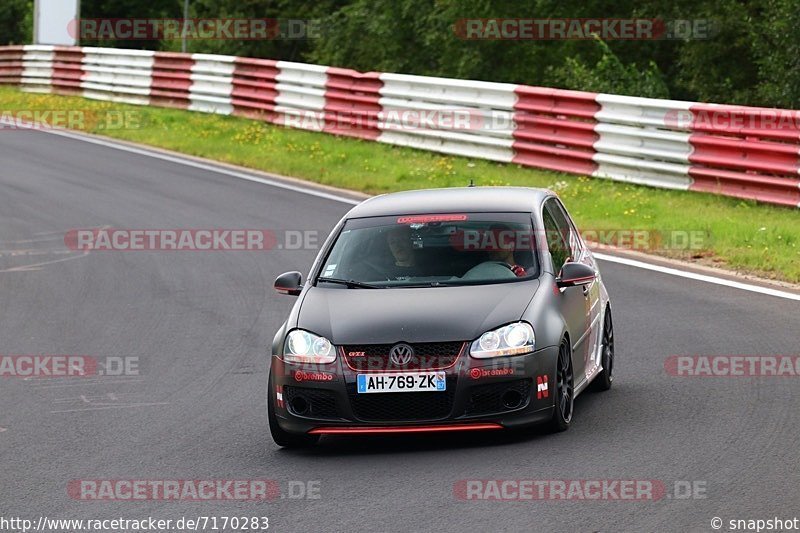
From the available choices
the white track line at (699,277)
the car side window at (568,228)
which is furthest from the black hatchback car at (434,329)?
the white track line at (699,277)

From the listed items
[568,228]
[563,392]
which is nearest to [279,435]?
[563,392]

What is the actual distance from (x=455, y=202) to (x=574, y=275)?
3.69ft

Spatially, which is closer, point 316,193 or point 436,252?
point 436,252

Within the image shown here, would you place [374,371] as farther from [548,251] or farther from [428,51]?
[428,51]

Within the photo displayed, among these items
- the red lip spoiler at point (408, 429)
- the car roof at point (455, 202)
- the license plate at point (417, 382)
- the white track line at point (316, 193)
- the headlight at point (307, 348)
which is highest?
the car roof at point (455, 202)

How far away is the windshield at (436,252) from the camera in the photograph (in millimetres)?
9531

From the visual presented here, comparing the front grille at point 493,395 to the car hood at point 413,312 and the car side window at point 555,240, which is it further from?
the car side window at point 555,240

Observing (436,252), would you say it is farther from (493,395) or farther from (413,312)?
(493,395)

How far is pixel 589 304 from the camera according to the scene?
1023cm

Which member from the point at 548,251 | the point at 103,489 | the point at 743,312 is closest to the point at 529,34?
the point at 743,312

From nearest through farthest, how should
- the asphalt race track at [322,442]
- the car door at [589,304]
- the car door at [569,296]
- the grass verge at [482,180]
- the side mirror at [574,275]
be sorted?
the asphalt race track at [322,442] < the side mirror at [574,275] < the car door at [569,296] < the car door at [589,304] < the grass verge at [482,180]

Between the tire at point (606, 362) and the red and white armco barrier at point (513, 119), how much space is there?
24.1ft

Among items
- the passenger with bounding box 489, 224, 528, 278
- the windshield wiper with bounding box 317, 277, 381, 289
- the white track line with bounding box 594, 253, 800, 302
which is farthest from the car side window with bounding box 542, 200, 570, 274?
the white track line with bounding box 594, 253, 800, 302

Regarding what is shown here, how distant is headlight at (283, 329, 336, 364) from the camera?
8766 mm
